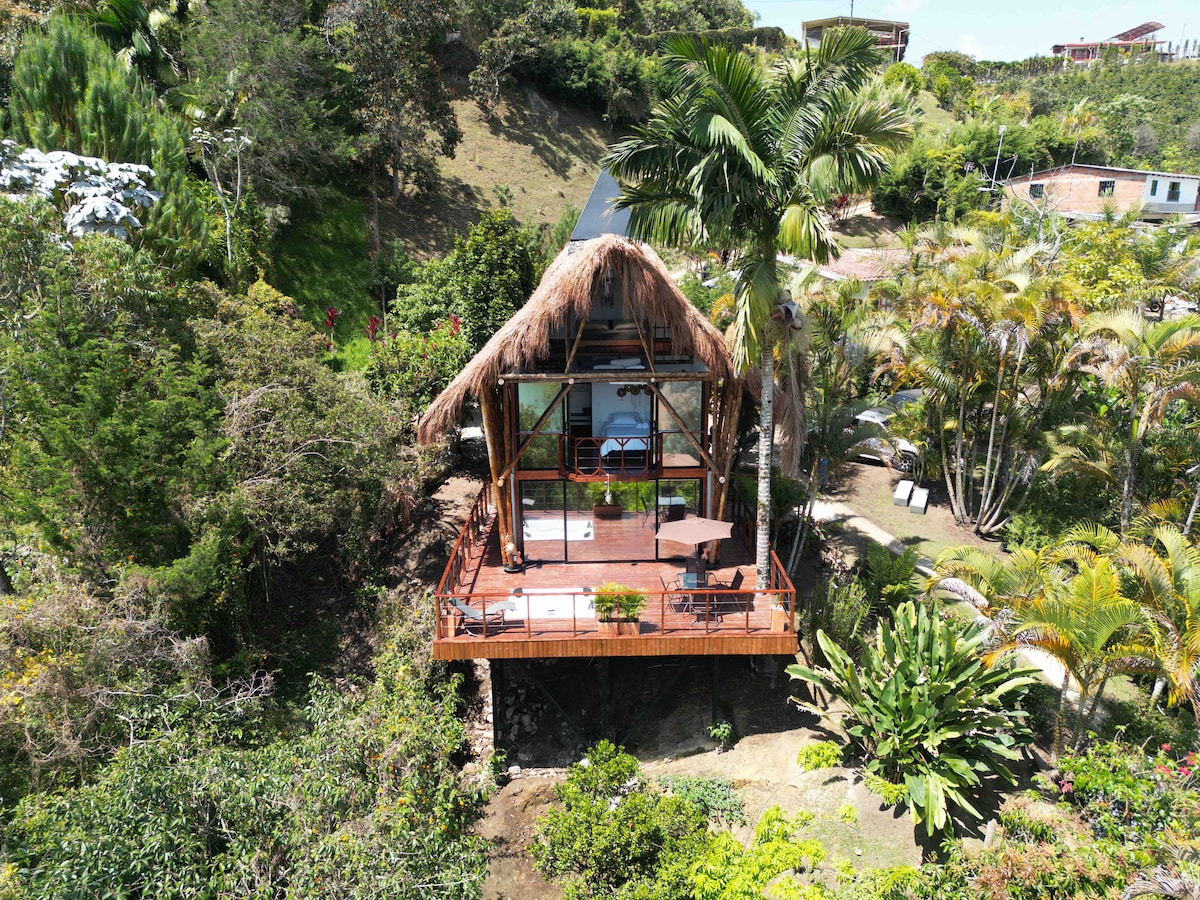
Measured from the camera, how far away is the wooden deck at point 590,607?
41.5 feet

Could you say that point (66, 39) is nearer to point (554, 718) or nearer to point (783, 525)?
point (554, 718)

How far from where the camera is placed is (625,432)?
1477 cm

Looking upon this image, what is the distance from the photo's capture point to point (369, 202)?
3366 centimetres

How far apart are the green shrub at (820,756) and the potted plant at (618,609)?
3489 millimetres

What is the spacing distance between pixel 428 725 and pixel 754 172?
10.4m

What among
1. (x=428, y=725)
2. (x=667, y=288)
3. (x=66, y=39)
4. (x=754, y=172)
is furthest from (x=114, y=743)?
(x=66, y=39)

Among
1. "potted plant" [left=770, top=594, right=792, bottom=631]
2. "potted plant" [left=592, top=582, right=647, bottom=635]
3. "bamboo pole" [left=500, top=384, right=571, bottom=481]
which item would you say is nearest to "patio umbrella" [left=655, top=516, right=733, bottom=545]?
"potted plant" [left=592, top=582, right=647, bottom=635]

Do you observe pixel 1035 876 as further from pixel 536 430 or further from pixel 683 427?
pixel 536 430

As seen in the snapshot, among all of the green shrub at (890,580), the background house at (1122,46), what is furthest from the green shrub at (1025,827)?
the background house at (1122,46)

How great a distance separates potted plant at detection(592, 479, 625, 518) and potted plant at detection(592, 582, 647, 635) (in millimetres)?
2519

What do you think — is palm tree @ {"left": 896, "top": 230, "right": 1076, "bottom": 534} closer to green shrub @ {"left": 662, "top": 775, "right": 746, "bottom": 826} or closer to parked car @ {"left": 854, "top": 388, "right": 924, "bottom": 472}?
parked car @ {"left": 854, "top": 388, "right": 924, "bottom": 472}

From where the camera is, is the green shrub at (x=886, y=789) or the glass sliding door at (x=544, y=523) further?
the glass sliding door at (x=544, y=523)

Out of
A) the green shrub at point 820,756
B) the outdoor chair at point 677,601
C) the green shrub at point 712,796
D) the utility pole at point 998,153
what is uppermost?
the utility pole at point 998,153

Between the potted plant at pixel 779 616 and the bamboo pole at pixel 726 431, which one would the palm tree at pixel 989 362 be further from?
the potted plant at pixel 779 616
